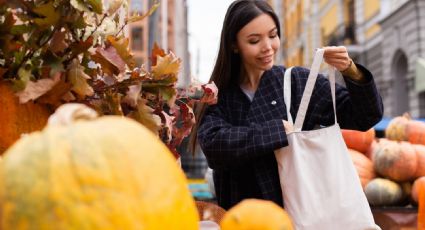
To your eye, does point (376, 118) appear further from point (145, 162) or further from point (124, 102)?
point (145, 162)

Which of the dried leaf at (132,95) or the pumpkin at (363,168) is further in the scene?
the pumpkin at (363,168)

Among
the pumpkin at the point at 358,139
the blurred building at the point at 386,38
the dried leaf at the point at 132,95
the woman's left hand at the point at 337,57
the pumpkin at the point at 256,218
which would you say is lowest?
the pumpkin at the point at 358,139

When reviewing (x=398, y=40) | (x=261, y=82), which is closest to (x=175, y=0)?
(x=398, y=40)

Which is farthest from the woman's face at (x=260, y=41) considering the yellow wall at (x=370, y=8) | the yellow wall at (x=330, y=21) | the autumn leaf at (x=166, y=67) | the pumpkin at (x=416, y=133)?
the yellow wall at (x=330, y=21)

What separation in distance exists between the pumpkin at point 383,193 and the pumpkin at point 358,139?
20.3 inches

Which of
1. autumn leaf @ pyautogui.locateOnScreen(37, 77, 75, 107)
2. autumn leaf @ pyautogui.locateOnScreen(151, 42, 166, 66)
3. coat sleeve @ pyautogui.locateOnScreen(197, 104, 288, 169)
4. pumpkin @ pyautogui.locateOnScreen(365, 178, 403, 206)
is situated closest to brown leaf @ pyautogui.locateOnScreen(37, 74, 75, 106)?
autumn leaf @ pyautogui.locateOnScreen(37, 77, 75, 107)

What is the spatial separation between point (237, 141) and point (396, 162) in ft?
10.7

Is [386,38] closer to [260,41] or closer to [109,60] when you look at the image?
[260,41]

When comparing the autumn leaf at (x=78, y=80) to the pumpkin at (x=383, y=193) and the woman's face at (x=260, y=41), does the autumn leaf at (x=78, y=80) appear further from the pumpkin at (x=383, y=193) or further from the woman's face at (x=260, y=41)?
the pumpkin at (x=383, y=193)

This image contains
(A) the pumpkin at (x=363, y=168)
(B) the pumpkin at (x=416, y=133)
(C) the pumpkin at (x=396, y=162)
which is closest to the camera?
(C) the pumpkin at (x=396, y=162)

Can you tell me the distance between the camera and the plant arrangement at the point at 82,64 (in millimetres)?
1178

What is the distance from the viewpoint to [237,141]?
211 centimetres

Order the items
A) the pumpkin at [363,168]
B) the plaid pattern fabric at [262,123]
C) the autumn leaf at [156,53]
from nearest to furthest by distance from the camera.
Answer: the autumn leaf at [156,53] < the plaid pattern fabric at [262,123] < the pumpkin at [363,168]

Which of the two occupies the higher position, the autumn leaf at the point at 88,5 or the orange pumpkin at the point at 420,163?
the autumn leaf at the point at 88,5
